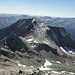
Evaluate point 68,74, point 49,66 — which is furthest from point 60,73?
point 49,66

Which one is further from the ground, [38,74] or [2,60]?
[2,60]

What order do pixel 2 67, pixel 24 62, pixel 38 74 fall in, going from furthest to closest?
pixel 24 62 → pixel 2 67 → pixel 38 74

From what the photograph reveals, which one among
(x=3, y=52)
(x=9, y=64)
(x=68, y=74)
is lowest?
(x=68, y=74)

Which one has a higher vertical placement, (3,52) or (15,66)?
(3,52)

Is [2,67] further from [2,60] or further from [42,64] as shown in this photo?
[42,64]

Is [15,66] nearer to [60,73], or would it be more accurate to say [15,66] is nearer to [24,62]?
[24,62]

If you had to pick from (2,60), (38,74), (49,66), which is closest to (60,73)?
(49,66)

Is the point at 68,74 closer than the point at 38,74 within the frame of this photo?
No

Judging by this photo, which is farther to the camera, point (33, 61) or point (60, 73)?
point (33, 61)

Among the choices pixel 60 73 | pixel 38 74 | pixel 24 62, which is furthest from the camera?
pixel 24 62
